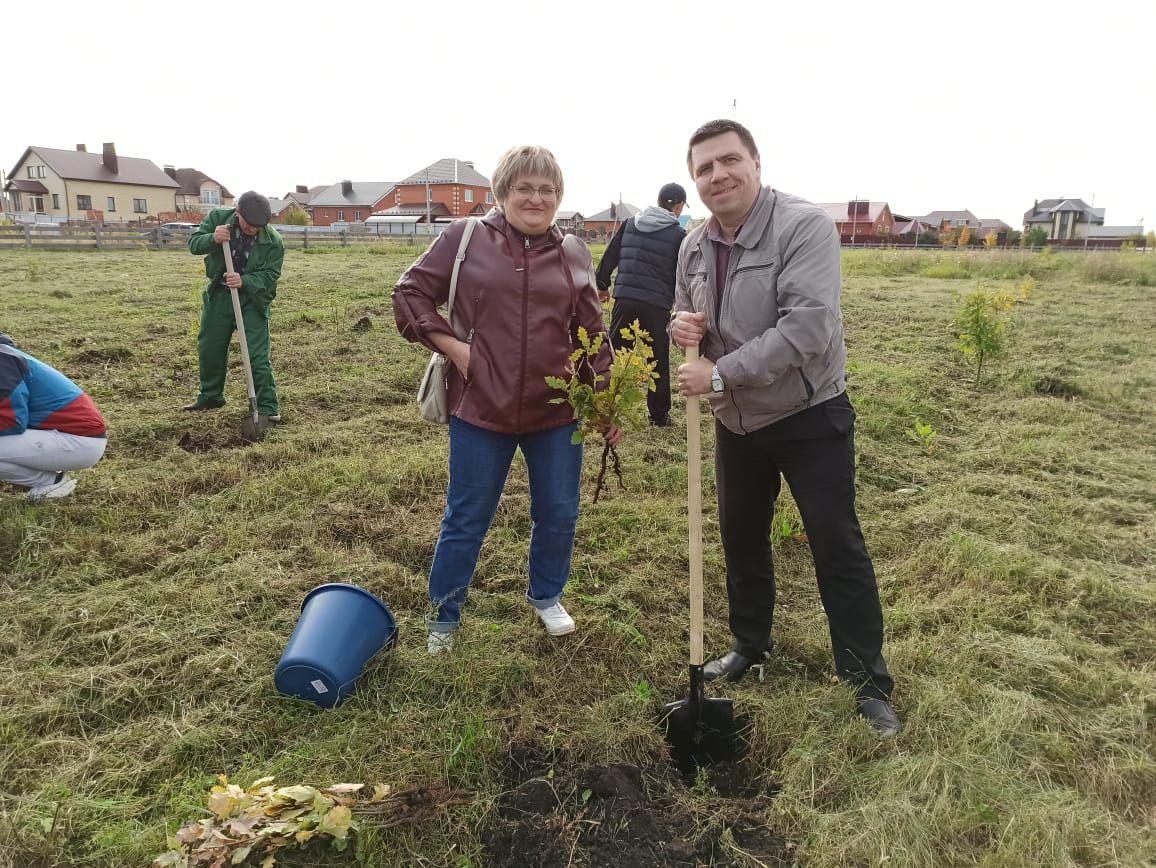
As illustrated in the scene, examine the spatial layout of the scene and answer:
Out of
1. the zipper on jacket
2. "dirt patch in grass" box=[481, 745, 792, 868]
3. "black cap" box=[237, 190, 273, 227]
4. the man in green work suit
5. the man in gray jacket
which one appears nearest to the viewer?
"dirt patch in grass" box=[481, 745, 792, 868]

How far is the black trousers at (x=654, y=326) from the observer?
231 inches

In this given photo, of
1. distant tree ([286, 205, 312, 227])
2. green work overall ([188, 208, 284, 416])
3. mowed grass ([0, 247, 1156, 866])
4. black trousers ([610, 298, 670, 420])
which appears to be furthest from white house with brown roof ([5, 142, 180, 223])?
mowed grass ([0, 247, 1156, 866])

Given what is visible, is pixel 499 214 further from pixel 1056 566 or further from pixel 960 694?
pixel 1056 566

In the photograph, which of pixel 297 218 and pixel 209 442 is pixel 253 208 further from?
pixel 297 218

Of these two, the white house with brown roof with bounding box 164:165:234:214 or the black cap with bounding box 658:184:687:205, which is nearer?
the black cap with bounding box 658:184:687:205

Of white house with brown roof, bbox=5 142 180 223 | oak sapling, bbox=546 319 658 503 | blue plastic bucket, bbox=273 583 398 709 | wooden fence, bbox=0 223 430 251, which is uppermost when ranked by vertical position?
white house with brown roof, bbox=5 142 180 223

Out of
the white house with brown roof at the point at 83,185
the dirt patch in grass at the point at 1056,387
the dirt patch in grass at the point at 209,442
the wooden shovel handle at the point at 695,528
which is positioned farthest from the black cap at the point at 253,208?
the white house with brown roof at the point at 83,185

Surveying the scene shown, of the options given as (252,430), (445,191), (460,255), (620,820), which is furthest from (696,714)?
(445,191)

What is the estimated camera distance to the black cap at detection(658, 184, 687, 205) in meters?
5.86

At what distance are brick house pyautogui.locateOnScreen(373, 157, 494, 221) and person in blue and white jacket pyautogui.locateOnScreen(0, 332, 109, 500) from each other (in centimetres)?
5556

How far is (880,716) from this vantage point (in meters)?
2.63

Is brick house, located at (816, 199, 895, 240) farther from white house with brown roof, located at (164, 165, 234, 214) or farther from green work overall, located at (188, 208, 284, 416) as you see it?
green work overall, located at (188, 208, 284, 416)

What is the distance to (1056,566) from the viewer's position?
379 centimetres

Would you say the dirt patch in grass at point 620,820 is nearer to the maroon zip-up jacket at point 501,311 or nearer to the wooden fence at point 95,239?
the maroon zip-up jacket at point 501,311
